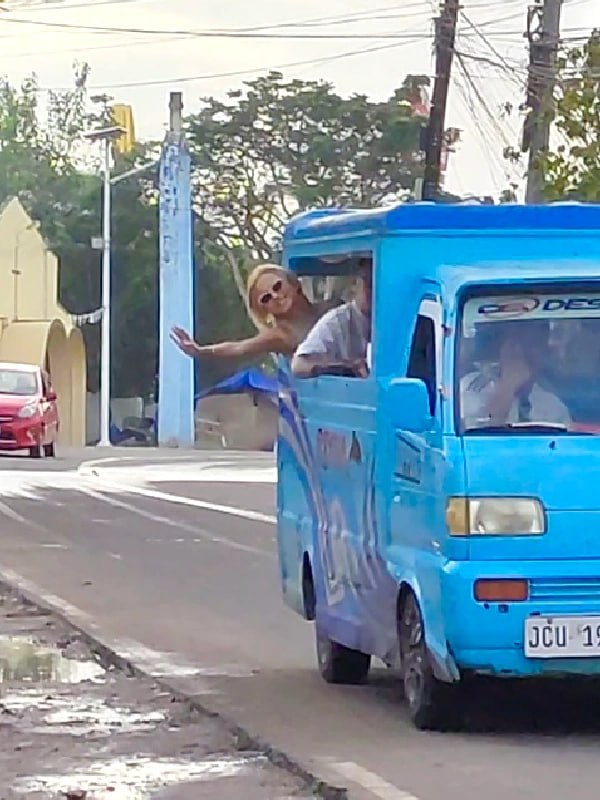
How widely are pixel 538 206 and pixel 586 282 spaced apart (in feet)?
1.69

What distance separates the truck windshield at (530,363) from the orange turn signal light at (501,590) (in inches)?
28.6

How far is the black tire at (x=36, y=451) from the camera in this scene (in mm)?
38906

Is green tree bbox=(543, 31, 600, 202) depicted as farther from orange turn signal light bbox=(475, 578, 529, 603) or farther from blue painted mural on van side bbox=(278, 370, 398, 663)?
orange turn signal light bbox=(475, 578, 529, 603)

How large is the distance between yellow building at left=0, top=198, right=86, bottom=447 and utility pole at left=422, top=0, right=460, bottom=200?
31.6m

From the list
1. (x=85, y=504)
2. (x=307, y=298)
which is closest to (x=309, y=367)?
(x=307, y=298)

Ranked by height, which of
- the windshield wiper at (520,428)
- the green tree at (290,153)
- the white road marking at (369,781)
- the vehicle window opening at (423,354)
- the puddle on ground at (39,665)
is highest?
the green tree at (290,153)

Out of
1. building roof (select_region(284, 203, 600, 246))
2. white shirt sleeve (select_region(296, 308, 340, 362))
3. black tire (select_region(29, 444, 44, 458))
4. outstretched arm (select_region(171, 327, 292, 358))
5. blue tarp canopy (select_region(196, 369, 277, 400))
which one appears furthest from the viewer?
blue tarp canopy (select_region(196, 369, 277, 400))

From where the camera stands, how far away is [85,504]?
86.6 feet

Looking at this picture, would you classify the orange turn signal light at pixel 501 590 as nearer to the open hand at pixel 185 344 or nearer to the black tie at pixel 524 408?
the black tie at pixel 524 408

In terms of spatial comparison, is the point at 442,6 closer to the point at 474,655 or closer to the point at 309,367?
the point at 309,367

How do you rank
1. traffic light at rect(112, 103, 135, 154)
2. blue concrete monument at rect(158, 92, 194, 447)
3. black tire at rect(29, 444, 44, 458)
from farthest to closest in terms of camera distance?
traffic light at rect(112, 103, 135, 154) → blue concrete monument at rect(158, 92, 194, 447) → black tire at rect(29, 444, 44, 458)

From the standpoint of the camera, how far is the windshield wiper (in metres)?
9.57

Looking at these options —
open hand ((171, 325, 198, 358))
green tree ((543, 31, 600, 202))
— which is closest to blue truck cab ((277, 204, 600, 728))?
open hand ((171, 325, 198, 358))

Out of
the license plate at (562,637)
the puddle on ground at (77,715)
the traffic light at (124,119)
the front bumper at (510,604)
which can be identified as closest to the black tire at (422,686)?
the front bumper at (510,604)
